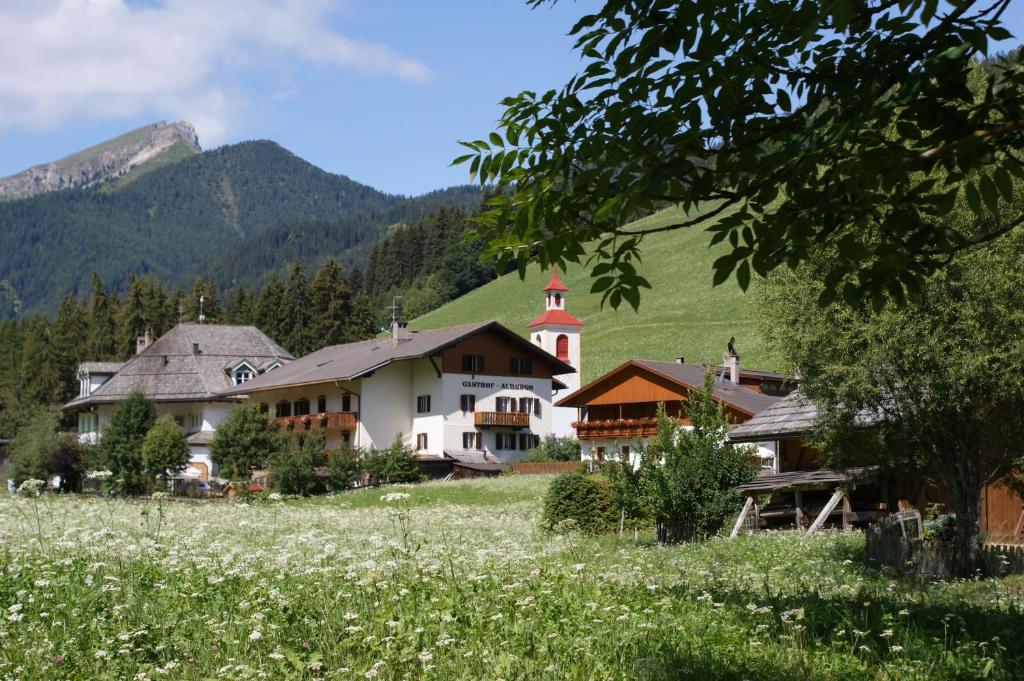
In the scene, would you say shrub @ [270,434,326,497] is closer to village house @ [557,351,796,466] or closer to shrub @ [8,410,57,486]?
village house @ [557,351,796,466]

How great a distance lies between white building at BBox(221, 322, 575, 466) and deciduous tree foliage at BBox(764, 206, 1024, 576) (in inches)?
1832

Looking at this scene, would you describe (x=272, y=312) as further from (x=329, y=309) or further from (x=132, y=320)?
(x=132, y=320)

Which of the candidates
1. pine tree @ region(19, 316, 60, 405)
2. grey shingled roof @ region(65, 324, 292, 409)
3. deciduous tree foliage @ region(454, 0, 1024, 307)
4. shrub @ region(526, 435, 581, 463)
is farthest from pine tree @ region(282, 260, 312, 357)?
deciduous tree foliage @ region(454, 0, 1024, 307)

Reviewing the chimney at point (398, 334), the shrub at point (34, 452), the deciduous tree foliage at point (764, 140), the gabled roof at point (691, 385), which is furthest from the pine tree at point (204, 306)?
the deciduous tree foliage at point (764, 140)

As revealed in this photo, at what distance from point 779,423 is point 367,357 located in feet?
144

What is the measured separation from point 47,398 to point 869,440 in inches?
4650

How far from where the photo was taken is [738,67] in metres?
5.91

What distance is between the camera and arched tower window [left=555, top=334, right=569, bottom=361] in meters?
84.5

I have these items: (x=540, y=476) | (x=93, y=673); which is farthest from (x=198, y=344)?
(x=93, y=673)

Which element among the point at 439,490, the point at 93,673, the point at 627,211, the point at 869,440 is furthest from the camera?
the point at 439,490

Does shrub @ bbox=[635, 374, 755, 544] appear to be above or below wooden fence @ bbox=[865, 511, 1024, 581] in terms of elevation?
above

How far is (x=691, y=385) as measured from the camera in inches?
2153

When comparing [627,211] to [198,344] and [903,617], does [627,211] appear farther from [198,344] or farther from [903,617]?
[198,344]

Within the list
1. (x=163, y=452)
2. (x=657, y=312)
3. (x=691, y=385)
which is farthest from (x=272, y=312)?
(x=691, y=385)
